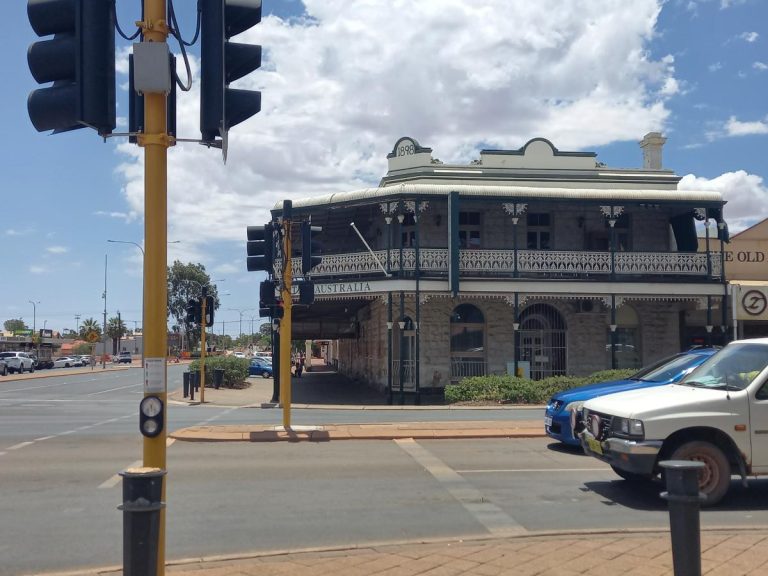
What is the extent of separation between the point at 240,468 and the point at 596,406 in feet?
16.0

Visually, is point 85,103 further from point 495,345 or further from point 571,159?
point 571,159

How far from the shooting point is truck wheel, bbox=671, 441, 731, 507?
810cm

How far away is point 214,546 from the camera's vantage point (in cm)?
694

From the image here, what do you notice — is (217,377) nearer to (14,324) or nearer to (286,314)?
(286,314)

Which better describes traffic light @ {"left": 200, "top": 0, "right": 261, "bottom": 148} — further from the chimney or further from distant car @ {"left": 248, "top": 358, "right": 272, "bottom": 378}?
distant car @ {"left": 248, "top": 358, "right": 272, "bottom": 378}

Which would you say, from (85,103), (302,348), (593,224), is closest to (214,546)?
(85,103)

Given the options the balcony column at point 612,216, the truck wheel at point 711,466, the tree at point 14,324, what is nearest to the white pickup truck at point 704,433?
the truck wheel at point 711,466

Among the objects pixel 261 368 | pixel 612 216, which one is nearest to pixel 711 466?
pixel 612 216

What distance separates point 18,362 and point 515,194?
46266 mm

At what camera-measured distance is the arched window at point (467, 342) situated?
27.6 meters

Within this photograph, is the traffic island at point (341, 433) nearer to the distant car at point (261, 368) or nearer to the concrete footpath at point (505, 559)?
the concrete footpath at point (505, 559)

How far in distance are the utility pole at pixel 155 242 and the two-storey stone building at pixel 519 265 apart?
19977 millimetres

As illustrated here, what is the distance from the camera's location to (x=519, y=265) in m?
26.3

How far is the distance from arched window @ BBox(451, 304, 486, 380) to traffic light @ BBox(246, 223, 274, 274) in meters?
13.5
